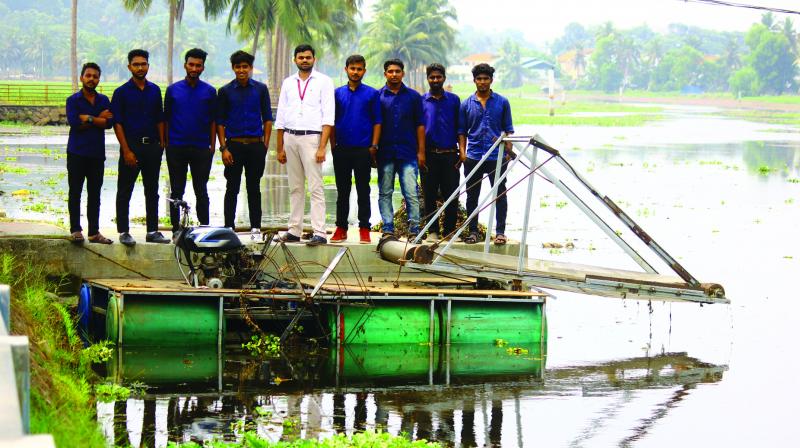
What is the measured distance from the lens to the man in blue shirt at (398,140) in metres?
13.6

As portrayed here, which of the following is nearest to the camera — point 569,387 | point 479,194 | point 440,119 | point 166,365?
point 569,387

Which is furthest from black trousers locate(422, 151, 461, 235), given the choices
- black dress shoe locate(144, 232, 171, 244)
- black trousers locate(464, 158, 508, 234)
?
black dress shoe locate(144, 232, 171, 244)

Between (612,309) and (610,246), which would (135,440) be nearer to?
(612,309)

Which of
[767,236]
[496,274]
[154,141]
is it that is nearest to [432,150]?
[496,274]

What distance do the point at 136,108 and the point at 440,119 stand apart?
3.09 metres

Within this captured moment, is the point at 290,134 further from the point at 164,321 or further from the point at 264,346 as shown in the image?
the point at 164,321

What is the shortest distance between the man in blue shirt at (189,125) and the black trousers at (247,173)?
27 cm

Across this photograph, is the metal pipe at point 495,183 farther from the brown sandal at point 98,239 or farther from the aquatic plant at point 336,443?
the aquatic plant at point 336,443

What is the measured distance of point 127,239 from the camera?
13.1 meters

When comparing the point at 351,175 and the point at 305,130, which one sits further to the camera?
the point at 351,175

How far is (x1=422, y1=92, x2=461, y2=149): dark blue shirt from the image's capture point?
13859mm

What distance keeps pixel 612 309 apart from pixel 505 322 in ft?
9.65

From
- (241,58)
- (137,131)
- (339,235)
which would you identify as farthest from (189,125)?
(339,235)

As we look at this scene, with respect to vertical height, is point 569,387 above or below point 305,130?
below
